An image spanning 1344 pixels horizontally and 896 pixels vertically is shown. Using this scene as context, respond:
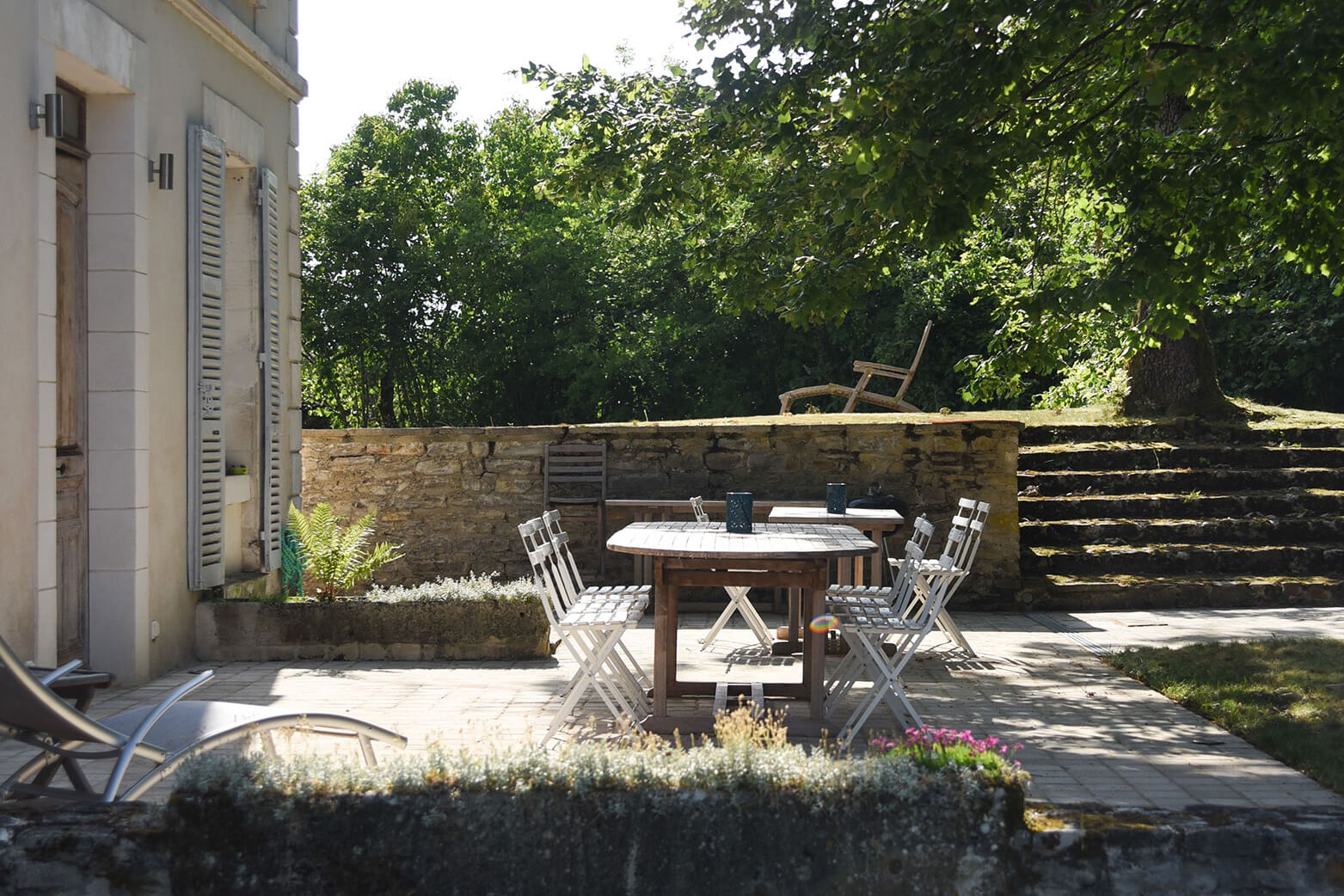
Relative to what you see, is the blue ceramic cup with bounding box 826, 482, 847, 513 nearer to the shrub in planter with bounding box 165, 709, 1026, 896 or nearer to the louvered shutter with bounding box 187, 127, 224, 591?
the louvered shutter with bounding box 187, 127, 224, 591

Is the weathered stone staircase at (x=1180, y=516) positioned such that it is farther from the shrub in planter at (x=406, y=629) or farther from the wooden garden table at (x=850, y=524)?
the shrub in planter at (x=406, y=629)

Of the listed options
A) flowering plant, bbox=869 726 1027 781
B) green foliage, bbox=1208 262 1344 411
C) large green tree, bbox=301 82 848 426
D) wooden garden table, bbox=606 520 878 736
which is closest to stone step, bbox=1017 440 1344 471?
wooden garden table, bbox=606 520 878 736

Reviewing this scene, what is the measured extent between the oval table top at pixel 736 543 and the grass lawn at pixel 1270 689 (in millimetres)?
1756

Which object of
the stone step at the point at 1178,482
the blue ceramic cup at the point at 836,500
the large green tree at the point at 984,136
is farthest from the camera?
the stone step at the point at 1178,482

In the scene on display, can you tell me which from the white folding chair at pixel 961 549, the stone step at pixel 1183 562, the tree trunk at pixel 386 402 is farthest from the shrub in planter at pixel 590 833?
the tree trunk at pixel 386 402

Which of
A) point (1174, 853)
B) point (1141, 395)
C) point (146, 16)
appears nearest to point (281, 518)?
point (146, 16)

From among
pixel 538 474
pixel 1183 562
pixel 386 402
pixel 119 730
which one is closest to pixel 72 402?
pixel 119 730

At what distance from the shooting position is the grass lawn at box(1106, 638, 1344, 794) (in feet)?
15.2

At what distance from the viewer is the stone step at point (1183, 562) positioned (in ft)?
30.6

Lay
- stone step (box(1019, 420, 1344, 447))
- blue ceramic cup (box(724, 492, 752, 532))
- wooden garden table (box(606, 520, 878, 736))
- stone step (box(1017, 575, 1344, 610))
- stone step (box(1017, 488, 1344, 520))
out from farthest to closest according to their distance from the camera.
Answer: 1. stone step (box(1019, 420, 1344, 447))
2. stone step (box(1017, 488, 1344, 520))
3. stone step (box(1017, 575, 1344, 610))
4. blue ceramic cup (box(724, 492, 752, 532))
5. wooden garden table (box(606, 520, 878, 736))

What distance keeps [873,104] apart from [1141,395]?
23.7 feet

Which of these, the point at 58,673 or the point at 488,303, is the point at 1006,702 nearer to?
the point at 58,673

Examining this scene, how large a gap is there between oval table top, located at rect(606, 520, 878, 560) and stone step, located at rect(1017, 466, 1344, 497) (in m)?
4.77

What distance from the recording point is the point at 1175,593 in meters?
8.96
